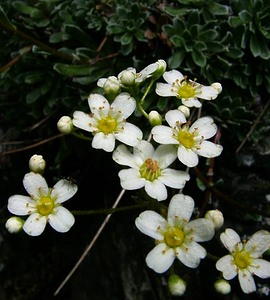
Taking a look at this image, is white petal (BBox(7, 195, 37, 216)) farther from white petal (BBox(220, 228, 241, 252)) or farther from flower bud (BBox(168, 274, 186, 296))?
white petal (BBox(220, 228, 241, 252))

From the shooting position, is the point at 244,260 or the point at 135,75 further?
the point at 135,75

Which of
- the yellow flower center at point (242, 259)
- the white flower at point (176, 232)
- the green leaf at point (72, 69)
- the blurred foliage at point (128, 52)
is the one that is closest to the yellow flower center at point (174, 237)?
the white flower at point (176, 232)

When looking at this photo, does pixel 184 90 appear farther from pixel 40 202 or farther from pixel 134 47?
pixel 134 47

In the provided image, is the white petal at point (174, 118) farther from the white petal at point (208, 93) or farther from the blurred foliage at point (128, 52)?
the blurred foliage at point (128, 52)

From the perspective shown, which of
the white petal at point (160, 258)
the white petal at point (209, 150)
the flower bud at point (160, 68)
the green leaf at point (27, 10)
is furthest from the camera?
the green leaf at point (27, 10)

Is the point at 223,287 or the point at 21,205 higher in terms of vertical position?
the point at 21,205

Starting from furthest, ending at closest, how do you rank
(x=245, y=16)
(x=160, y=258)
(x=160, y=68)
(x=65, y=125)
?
(x=245, y=16), (x=160, y=68), (x=65, y=125), (x=160, y=258)

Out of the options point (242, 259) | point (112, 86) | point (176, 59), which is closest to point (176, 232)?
point (242, 259)
